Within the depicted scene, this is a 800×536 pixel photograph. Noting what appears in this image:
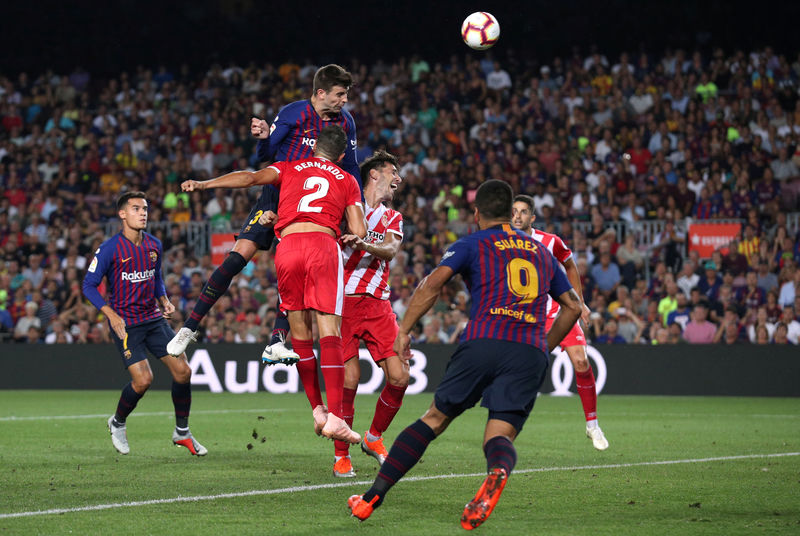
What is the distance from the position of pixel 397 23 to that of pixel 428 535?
23.3 metres

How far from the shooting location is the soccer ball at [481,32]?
12898 mm

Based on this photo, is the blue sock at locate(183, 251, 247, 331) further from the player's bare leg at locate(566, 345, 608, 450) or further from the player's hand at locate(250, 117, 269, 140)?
the player's bare leg at locate(566, 345, 608, 450)

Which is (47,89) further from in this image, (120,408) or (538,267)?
(538,267)

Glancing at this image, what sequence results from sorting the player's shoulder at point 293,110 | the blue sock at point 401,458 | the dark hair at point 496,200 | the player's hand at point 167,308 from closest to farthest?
the blue sock at point 401,458, the dark hair at point 496,200, the player's shoulder at point 293,110, the player's hand at point 167,308

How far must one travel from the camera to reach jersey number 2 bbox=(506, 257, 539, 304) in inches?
240

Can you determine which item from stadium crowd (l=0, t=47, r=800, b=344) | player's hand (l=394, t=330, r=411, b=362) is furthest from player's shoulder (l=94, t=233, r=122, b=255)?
stadium crowd (l=0, t=47, r=800, b=344)

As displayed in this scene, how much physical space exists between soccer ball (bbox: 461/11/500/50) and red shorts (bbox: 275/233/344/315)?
5657mm

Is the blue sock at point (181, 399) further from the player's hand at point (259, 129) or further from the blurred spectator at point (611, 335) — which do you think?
the blurred spectator at point (611, 335)

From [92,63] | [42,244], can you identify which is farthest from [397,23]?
[42,244]

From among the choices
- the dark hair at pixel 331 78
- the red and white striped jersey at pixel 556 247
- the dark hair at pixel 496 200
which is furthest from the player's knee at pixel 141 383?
the dark hair at pixel 496 200

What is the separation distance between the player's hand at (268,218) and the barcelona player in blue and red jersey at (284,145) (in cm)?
16

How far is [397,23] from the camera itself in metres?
27.7

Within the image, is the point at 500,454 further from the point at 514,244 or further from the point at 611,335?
the point at 611,335

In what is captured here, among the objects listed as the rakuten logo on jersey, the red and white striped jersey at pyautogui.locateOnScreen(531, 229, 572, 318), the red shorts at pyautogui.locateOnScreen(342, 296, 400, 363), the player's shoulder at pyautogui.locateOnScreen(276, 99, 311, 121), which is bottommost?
the red shorts at pyautogui.locateOnScreen(342, 296, 400, 363)
